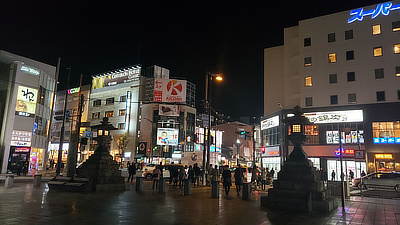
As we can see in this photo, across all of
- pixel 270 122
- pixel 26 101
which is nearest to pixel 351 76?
pixel 270 122

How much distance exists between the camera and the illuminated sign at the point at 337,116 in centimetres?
3734

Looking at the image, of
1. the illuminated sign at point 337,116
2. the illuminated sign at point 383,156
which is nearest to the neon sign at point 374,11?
the illuminated sign at point 337,116

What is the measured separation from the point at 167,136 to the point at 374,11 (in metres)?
41.3

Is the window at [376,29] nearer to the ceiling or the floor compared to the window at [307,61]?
nearer to the ceiling

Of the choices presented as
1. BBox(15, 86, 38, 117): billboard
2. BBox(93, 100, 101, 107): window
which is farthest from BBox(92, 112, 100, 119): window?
BBox(15, 86, 38, 117): billboard

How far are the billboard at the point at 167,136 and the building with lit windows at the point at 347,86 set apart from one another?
2190cm

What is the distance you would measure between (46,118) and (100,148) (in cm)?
2792

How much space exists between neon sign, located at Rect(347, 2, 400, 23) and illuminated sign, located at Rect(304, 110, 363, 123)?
12.6 meters

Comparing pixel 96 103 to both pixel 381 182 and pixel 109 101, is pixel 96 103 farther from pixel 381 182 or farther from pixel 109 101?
pixel 381 182

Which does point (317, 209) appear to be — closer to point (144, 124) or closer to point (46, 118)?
point (46, 118)

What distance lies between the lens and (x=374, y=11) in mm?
38469

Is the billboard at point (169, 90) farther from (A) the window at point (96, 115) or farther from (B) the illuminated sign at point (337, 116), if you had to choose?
(B) the illuminated sign at point (337, 116)

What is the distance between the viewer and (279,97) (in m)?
48.3

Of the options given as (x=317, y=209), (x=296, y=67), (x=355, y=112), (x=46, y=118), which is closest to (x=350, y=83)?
(x=355, y=112)
